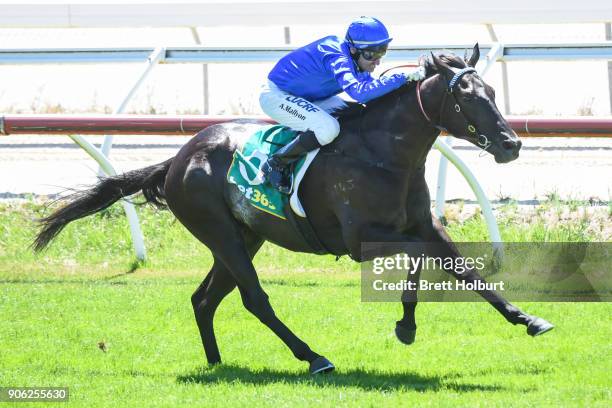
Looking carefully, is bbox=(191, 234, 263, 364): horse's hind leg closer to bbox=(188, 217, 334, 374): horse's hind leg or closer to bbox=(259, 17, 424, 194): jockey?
bbox=(188, 217, 334, 374): horse's hind leg

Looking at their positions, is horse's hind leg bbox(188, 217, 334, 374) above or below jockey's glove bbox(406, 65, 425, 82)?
below

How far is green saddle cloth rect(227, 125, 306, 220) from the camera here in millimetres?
7105

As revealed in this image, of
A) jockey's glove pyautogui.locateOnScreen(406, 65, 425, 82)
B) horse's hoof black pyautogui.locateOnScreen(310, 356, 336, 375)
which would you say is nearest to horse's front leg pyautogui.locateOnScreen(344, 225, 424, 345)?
horse's hoof black pyautogui.locateOnScreen(310, 356, 336, 375)

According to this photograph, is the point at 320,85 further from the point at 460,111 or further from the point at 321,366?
the point at 321,366

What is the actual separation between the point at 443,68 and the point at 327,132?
31.2 inches

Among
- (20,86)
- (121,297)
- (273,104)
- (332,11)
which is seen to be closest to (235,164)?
(273,104)

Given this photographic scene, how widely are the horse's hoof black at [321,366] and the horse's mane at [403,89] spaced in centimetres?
147

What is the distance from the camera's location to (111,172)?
9617 millimetres

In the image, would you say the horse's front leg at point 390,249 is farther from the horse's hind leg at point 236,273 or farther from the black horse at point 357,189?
the horse's hind leg at point 236,273

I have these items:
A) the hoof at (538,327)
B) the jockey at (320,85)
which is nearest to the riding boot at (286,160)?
the jockey at (320,85)

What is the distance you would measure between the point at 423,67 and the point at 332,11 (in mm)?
6788

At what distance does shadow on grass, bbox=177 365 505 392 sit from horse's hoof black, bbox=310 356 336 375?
4 centimetres

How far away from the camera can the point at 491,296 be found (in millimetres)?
6516

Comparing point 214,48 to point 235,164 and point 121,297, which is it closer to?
point 121,297
